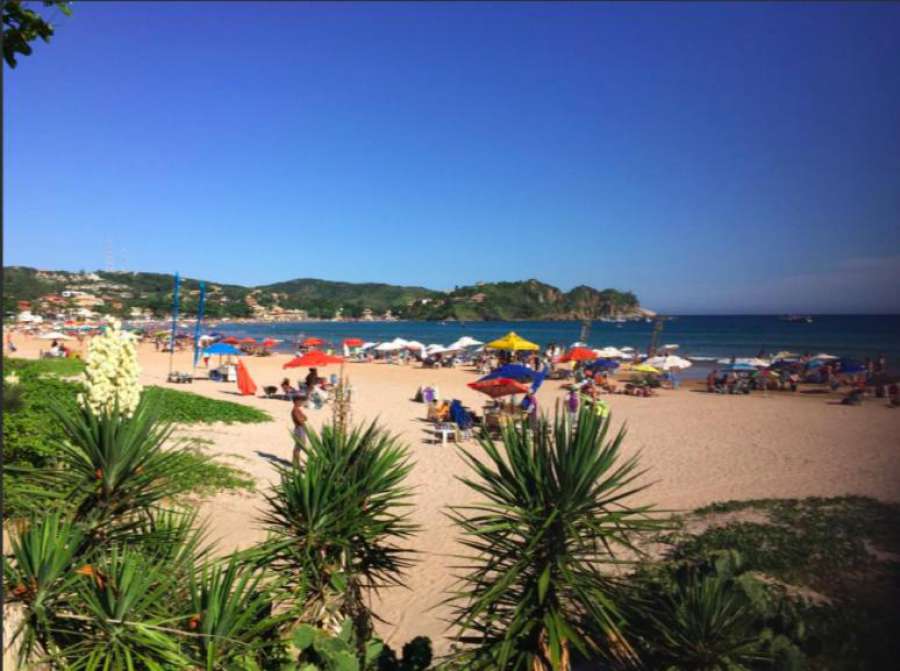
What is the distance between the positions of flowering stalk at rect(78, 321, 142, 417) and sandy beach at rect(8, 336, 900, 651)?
109 cm

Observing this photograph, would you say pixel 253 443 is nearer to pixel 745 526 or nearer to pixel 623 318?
pixel 745 526

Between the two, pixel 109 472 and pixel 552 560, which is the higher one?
pixel 109 472

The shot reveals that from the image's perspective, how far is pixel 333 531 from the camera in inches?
129

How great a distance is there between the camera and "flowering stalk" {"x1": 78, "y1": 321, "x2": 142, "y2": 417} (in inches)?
134

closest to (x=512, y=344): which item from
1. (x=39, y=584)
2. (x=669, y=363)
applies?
(x=669, y=363)

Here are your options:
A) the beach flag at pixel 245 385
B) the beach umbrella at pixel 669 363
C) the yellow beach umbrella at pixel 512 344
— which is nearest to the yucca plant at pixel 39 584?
the yellow beach umbrella at pixel 512 344

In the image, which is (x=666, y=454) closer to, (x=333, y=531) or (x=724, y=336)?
(x=333, y=531)

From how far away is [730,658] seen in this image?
267cm

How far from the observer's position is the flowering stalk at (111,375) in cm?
341

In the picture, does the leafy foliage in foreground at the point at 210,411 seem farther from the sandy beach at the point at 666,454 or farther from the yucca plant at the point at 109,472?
the yucca plant at the point at 109,472

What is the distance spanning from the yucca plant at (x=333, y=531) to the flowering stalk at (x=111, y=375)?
109cm

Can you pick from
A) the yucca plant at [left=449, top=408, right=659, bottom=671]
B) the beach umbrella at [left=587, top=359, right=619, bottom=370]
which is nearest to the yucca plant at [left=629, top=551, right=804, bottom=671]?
the yucca plant at [left=449, top=408, right=659, bottom=671]

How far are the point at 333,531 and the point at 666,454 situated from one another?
39.0 ft

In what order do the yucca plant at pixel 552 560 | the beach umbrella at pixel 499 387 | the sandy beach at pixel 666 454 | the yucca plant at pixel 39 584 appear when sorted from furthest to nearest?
the beach umbrella at pixel 499 387
the sandy beach at pixel 666 454
the yucca plant at pixel 552 560
the yucca plant at pixel 39 584
